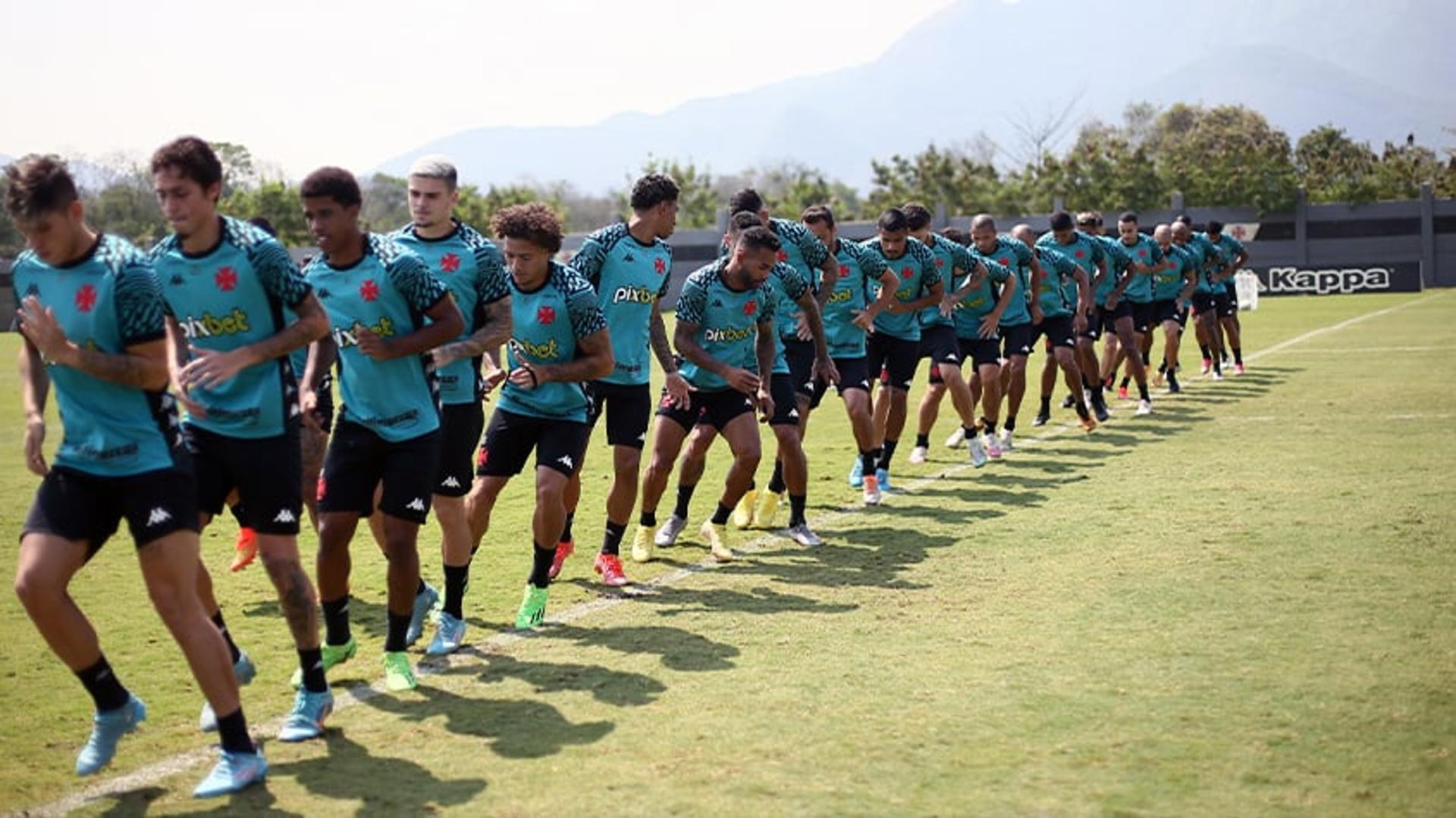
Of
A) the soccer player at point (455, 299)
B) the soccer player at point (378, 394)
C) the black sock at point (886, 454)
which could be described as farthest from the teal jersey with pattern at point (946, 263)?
the soccer player at point (378, 394)

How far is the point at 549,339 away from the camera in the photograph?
27.9 feet

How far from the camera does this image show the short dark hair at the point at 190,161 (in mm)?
5766

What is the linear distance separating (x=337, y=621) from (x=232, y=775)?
153 cm

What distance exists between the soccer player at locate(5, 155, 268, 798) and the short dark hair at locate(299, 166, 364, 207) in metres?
1.04

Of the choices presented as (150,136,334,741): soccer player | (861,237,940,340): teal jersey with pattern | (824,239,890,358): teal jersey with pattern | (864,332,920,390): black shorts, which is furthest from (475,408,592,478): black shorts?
(864,332,920,390): black shorts

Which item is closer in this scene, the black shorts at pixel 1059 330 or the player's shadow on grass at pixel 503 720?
the player's shadow on grass at pixel 503 720

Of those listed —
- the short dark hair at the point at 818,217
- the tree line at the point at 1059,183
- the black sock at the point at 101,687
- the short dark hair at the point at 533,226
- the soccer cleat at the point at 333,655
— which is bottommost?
the soccer cleat at the point at 333,655

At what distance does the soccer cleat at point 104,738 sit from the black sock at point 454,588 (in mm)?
2070

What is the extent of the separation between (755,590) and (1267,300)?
44701mm

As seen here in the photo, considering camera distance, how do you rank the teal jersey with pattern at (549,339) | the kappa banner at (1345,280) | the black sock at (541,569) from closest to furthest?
the black sock at (541,569)
the teal jersey with pattern at (549,339)
the kappa banner at (1345,280)

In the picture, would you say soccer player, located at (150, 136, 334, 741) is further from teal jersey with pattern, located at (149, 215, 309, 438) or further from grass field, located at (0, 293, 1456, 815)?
grass field, located at (0, 293, 1456, 815)

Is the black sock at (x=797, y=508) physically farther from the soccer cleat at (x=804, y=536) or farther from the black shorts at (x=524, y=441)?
the black shorts at (x=524, y=441)

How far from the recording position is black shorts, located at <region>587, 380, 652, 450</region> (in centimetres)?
955

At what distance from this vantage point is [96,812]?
5383 mm
